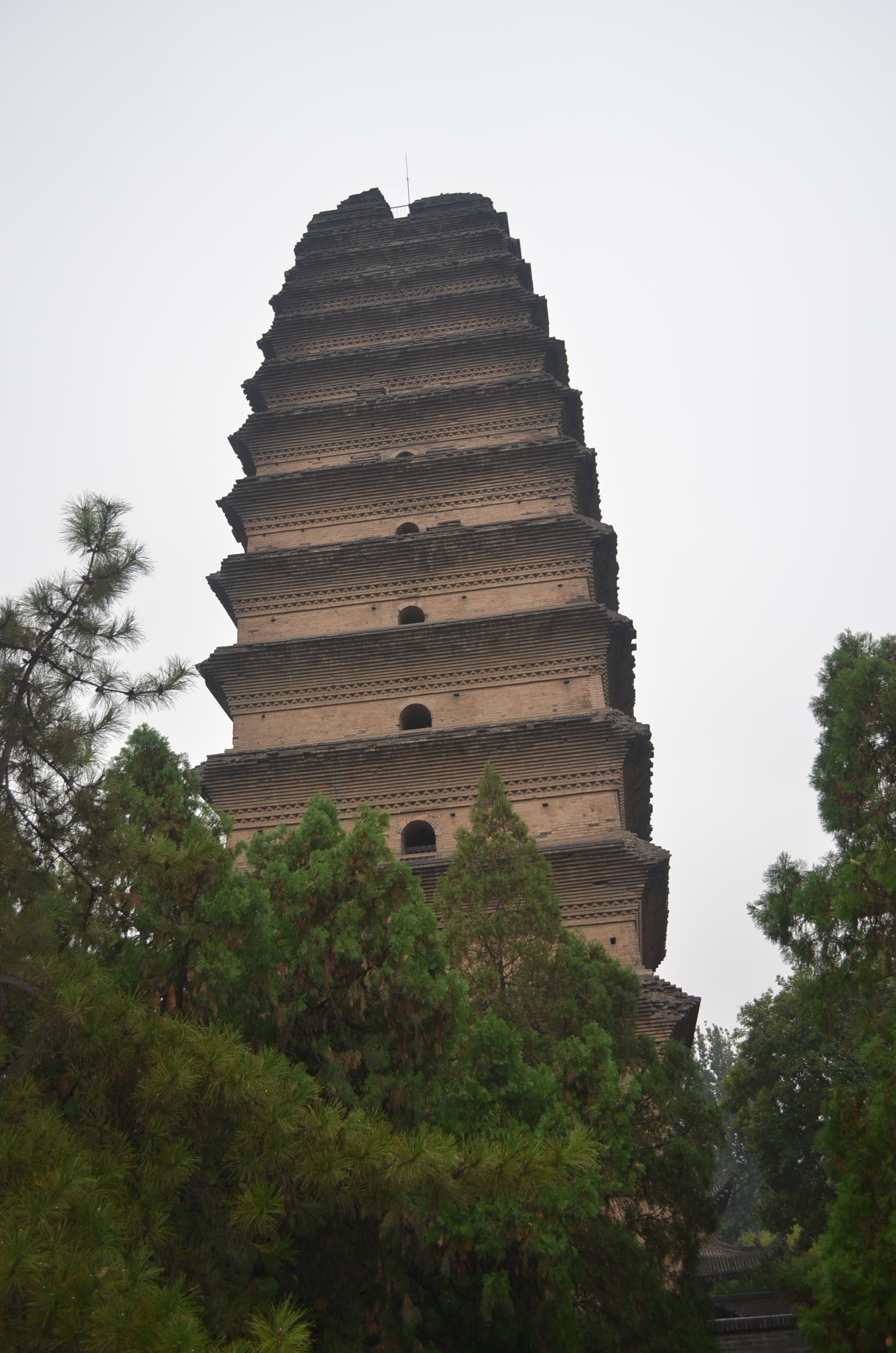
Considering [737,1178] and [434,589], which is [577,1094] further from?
[737,1178]

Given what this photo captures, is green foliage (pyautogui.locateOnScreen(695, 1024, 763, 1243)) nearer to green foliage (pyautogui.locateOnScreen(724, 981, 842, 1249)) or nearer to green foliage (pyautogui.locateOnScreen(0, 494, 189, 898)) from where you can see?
green foliage (pyautogui.locateOnScreen(724, 981, 842, 1249))

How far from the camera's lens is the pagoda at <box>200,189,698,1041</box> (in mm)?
13680

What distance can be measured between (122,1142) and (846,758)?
17.1 ft

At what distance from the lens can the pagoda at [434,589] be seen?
1368 cm

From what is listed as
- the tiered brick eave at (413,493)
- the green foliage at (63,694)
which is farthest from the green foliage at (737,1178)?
the green foliage at (63,694)

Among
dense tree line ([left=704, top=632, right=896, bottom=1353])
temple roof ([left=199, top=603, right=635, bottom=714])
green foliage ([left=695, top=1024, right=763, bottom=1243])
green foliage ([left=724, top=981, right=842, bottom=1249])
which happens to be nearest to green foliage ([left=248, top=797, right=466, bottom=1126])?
dense tree line ([left=704, top=632, right=896, bottom=1353])

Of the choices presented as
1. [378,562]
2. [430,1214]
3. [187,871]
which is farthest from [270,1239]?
[378,562]

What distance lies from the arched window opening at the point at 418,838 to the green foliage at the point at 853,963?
5.56 meters

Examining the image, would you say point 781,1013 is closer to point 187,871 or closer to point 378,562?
point 378,562

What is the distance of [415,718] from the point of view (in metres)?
14.9

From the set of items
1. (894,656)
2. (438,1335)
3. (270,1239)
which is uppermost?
(894,656)

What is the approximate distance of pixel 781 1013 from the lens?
20594mm

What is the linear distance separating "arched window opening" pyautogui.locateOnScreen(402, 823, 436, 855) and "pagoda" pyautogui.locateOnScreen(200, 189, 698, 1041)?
0.11 feet

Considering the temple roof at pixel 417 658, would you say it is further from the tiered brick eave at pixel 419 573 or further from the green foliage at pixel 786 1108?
the green foliage at pixel 786 1108
